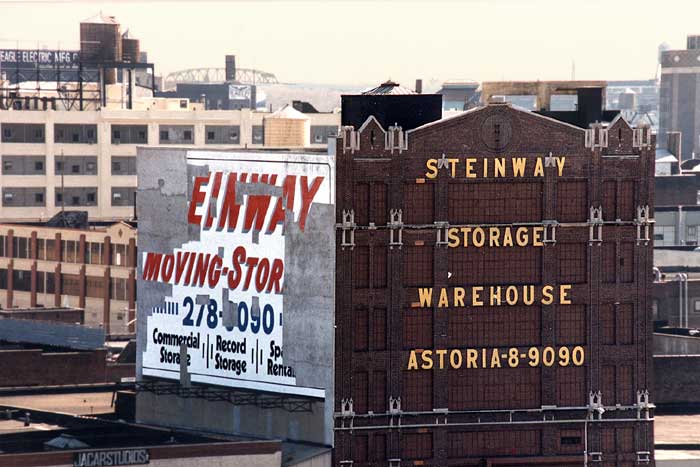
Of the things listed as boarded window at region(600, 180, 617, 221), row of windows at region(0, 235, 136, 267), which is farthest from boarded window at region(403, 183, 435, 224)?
row of windows at region(0, 235, 136, 267)

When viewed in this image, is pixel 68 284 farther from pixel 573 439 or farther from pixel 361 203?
pixel 361 203

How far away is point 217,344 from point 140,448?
39.6 ft

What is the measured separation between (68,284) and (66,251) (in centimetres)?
275

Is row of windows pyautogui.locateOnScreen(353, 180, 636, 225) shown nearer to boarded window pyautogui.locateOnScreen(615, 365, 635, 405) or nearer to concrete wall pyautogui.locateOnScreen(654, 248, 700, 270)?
boarded window pyautogui.locateOnScreen(615, 365, 635, 405)

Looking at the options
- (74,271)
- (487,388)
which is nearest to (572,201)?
(487,388)

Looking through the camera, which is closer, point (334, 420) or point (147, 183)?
point (334, 420)

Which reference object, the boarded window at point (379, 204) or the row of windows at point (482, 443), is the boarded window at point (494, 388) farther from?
the boarded window at point (379, 204)

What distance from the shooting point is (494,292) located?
103 m

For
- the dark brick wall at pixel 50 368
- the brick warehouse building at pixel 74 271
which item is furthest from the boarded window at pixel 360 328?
the brick warehouse building at pixel 74 271

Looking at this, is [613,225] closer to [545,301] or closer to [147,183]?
[545,301]

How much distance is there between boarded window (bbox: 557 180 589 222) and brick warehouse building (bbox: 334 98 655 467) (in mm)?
63

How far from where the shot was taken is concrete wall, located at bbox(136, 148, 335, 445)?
101375 mm

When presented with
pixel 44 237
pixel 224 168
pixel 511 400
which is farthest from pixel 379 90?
pixel 44 237

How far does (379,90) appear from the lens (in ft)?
349
